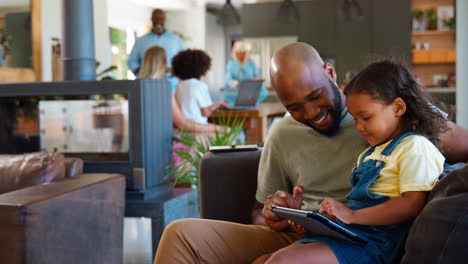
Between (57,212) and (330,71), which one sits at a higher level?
(330,71)

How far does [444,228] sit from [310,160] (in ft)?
2.14

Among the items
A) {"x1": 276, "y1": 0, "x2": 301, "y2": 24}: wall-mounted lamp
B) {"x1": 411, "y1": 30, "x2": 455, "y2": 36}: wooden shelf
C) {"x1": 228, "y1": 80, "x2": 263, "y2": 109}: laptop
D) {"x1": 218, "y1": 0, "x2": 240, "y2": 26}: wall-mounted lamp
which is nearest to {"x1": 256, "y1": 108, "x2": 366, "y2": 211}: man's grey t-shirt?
{"x1": 228, "y1": 80, "x2": 263, "y2": 109}: laptop

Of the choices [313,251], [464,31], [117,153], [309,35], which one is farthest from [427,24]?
[313,251]

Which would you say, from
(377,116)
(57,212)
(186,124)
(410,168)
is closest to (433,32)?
(186,124)

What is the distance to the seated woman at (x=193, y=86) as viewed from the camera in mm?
4488

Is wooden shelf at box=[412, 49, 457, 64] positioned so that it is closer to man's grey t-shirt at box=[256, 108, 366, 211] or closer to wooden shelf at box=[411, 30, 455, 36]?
wooden shelf at box=[411, 30, 455, 36]

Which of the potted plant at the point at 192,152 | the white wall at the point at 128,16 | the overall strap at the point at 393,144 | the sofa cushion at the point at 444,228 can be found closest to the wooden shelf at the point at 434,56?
the white wall at the point at 128,16

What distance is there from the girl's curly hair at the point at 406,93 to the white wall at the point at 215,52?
10545mm

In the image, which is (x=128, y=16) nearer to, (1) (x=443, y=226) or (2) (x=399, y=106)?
(2) (x=399, y=106)

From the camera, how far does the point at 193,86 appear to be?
14.9ft

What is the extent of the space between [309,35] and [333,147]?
8.70 meters

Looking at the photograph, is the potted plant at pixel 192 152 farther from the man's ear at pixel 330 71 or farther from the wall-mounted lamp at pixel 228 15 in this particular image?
the wall-mounted lamp at pixel 228 15

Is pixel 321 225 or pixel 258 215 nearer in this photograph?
pixel 321 225

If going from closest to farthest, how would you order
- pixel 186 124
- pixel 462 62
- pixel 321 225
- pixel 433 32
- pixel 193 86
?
pixel 321 225
pixel 186 124
pixel 193 86
pixel 462 62
pixel 433 32
